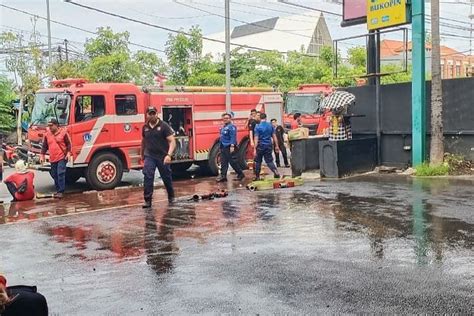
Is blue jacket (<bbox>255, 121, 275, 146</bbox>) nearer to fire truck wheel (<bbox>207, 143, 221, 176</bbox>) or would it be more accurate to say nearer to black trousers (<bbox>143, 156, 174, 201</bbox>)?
fire truck wheel (<bbox>207, 143, 221, 176</bbox>)

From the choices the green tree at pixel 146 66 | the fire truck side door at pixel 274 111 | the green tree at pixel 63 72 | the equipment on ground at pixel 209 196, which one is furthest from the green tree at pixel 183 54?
the equipment on ground at pixel 209 196

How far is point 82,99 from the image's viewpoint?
14.2 m

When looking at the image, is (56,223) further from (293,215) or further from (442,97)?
(442,97)

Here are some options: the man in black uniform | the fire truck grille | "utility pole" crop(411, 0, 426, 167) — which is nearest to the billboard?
"utility pole" crop(411, 0, 426, 167)

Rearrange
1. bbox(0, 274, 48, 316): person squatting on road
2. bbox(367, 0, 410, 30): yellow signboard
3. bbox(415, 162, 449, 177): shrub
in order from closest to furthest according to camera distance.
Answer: bbox(0, 274, 48, 316): person squatting on road, bbox(415, 162, 449, 177): shrub, bbox(367, 0, 410, 30): yellow signboard

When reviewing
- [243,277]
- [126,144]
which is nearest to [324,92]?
[126,144]

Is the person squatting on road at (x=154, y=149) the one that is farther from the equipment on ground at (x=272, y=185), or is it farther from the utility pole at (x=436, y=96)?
the utility pole at (x=436, y=96)

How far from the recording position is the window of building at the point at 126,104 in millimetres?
14742

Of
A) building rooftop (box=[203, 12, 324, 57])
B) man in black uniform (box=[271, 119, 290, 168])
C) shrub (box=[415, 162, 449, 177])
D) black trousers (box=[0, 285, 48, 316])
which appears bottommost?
shrub (box=[415, 162, 449, 177])

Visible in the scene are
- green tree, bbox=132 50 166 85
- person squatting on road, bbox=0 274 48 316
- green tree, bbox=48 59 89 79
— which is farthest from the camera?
green tree, bbox=132 50 166 85

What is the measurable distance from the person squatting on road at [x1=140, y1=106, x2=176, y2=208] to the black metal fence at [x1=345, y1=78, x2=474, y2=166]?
669 cm

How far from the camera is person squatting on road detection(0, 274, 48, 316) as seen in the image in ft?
10.6

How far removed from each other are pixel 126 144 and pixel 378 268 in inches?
397

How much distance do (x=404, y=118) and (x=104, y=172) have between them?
773cm
